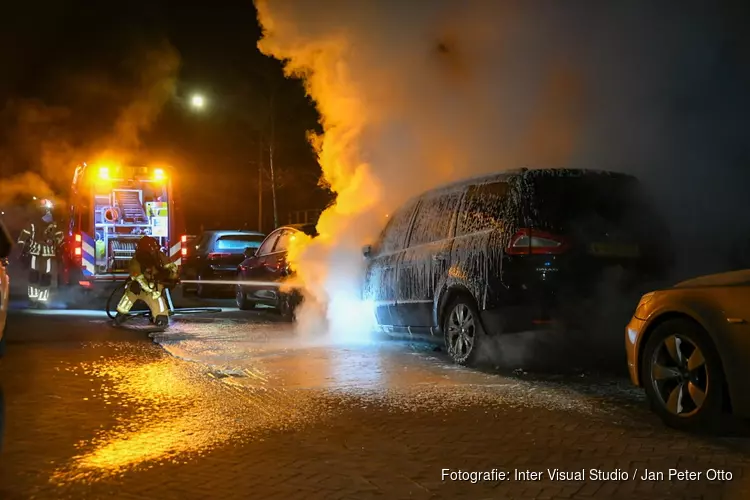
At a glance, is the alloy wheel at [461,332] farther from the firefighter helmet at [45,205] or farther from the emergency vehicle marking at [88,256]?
the firefighter helmet at [45,205]

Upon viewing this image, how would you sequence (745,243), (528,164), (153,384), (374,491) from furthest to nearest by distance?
1. (528,164)
2. (745,243)
3. (153,384)
4. (374,491)

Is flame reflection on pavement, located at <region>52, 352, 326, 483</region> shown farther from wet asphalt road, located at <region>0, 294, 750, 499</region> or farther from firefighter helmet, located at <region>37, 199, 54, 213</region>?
firefighter helmet, located at <region>37, 199, 54, 213</region>

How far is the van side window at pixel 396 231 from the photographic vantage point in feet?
28.6

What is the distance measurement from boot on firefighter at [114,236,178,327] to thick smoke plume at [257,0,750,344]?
2.12 metres

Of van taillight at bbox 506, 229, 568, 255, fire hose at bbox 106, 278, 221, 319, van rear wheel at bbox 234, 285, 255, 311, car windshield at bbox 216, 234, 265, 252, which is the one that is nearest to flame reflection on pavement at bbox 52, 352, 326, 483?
van taillight at bbox 506, 229, 568, 255

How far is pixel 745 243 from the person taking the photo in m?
7.67

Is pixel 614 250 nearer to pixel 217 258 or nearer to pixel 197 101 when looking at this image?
pixel 217 258

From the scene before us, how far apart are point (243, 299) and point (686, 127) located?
8.04 meters

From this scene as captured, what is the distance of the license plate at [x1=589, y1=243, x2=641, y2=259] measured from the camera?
21.8 ft

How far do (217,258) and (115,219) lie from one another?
258 cm

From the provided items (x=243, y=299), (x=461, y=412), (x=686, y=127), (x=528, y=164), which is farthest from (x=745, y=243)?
(x=243, y=299)

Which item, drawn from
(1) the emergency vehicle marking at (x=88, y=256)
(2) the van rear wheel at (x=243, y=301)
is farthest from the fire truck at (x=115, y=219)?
(2) the van rear wheel at (x=243, y=301)

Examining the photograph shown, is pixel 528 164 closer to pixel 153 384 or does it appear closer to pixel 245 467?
pixel 153 384

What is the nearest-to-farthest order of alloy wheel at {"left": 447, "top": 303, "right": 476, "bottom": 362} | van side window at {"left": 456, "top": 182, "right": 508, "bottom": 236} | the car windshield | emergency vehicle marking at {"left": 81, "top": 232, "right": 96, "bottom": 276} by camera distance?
van side window at {"left": 456, "top": 182, "right": 508, "bottom": 236}
alloy wheel at {"left": 447, "top": 303, "right": 476, "bottom": 362}
emergency vehicle marking at {"left": 81, "top": 232, "right": 96, "bottom": 276}
the car windshield
